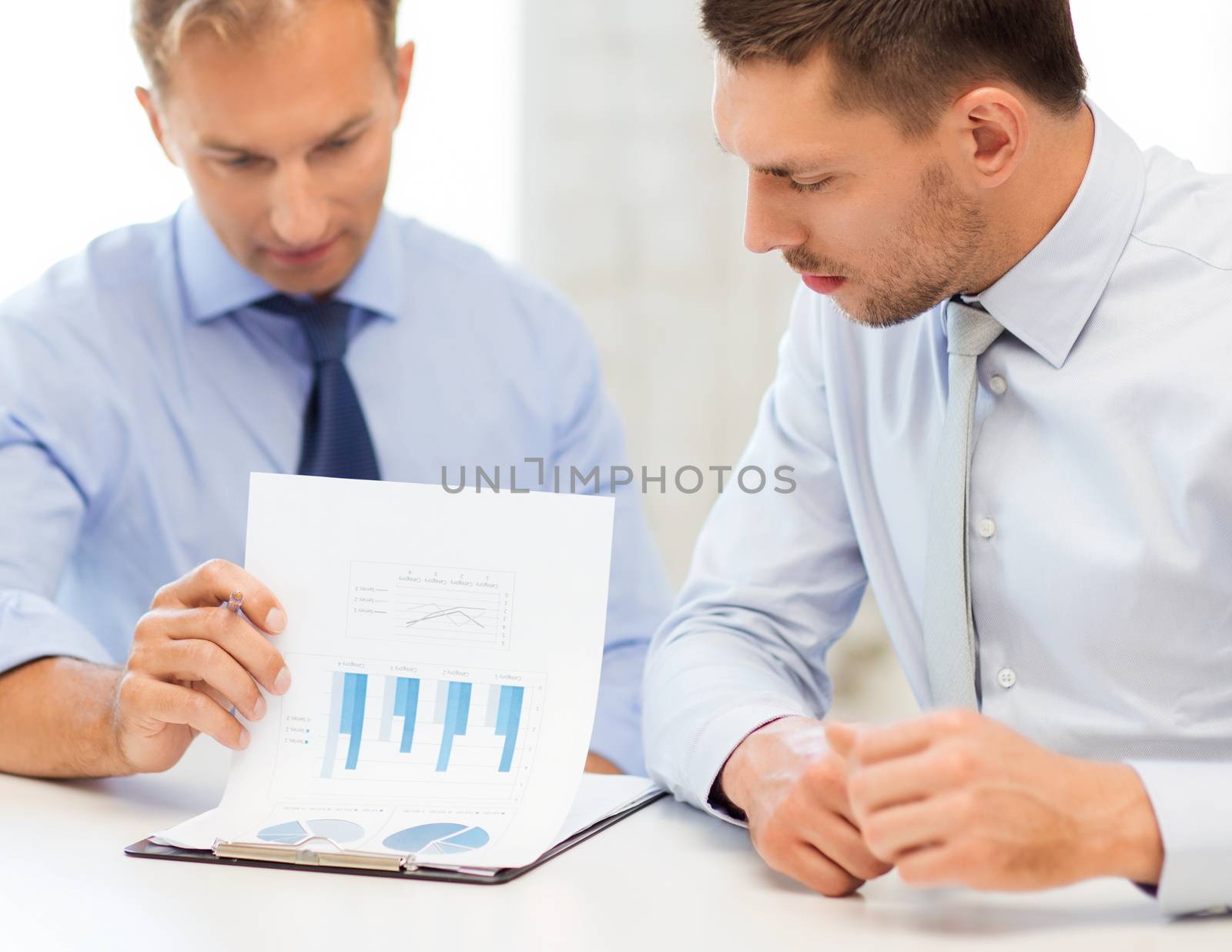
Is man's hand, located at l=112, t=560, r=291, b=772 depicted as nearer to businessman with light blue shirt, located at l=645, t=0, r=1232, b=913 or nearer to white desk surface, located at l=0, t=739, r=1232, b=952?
white desk surface, located at l=0, t=739, r=1232, b=952

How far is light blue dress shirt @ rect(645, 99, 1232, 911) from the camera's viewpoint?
1029 mm

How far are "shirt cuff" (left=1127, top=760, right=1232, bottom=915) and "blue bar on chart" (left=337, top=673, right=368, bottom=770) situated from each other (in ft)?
1.84

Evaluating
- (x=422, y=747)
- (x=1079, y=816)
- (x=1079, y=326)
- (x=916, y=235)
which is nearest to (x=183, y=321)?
(x=422, y=747)

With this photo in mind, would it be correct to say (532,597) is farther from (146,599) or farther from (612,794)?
(146,599)

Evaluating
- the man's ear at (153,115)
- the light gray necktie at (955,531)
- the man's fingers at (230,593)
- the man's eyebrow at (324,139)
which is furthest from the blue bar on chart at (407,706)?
the man's ear at (153,115)

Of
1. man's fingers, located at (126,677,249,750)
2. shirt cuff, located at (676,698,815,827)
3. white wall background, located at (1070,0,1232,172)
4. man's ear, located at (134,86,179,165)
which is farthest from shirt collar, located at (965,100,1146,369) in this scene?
white wall background, located at (1070,0,1232,172)

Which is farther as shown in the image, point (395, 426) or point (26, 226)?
point (26, 226)

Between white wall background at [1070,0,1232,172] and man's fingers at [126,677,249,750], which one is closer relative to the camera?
man's fingers at [126,677,249,750]

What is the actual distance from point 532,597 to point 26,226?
1.67m

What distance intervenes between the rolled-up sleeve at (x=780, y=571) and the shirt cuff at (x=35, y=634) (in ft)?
1.77

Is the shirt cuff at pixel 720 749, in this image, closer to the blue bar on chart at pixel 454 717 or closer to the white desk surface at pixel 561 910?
the white desk surface at pixel 561 910

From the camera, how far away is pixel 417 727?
102cm

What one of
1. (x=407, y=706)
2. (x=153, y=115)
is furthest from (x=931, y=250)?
(x=153, y=115)

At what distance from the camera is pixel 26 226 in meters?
2.27
